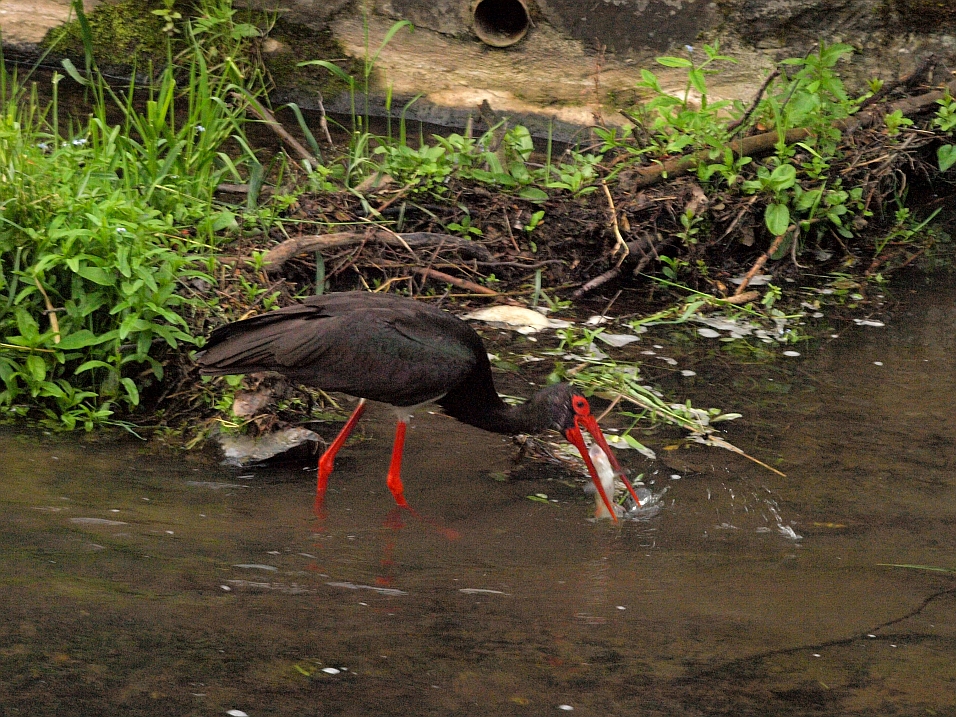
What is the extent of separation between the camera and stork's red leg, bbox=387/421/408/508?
3898 mm

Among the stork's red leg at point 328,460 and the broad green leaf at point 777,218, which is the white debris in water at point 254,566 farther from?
the broad green leaf at point 777,218

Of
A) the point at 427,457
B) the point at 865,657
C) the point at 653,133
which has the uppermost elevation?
the point at 653,133

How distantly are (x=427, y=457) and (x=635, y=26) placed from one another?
3.96 m

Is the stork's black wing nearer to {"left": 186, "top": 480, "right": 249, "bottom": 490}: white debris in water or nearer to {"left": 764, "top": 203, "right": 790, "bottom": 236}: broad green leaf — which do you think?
{"left": 186, "top": 480, "right": 249, "bottom": 490}: white debris in water

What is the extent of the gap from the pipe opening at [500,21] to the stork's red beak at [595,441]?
4.03 metres

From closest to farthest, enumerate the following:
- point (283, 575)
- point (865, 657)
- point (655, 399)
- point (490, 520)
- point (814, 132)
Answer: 1. point (865, 657)
2. point (283, 575)
3. point (490, 520)
4. point (655, 399)
5. point (814, 132)

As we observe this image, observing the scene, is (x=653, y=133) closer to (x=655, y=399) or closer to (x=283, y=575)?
(x=655, y=399)

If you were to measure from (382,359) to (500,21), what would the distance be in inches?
166

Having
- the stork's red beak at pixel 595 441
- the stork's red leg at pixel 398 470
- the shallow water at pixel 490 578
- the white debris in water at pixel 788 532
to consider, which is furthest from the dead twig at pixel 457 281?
the white debris in water at pixel 788 532

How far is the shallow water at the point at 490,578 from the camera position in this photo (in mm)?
2395

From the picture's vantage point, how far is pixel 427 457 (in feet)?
14.3

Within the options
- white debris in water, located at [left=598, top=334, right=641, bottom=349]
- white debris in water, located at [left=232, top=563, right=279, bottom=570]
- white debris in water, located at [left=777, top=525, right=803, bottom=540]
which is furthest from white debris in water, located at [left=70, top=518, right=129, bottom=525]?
white debris in water, located at [left=598, top=334, right=641, bottom=349]

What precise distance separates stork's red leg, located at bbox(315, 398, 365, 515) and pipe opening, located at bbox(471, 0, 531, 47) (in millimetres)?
3886

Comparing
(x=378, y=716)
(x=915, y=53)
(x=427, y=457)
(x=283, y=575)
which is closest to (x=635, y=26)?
(x=915, y=53)
